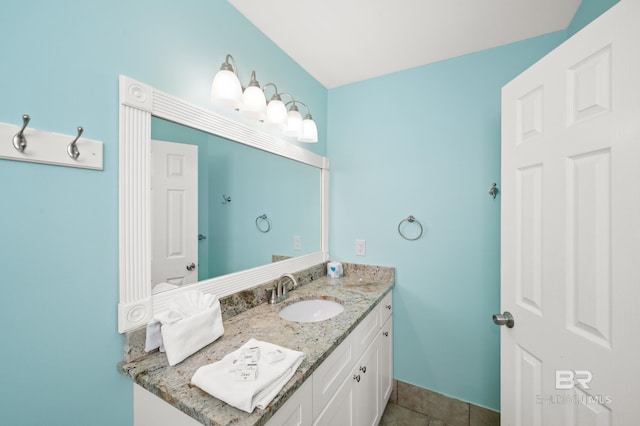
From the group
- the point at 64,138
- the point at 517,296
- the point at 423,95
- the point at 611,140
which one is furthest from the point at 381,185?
the point at 64,138

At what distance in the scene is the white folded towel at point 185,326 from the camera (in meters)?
0.83

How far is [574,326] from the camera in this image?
822 millimetres

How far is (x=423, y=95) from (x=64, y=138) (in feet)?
6.34

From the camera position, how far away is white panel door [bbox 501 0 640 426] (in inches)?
26.4

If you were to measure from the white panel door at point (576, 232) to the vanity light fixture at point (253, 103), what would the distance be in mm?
1081

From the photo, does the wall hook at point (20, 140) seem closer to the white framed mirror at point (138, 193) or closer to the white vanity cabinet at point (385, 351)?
the white framed mirror at point (138, 193)

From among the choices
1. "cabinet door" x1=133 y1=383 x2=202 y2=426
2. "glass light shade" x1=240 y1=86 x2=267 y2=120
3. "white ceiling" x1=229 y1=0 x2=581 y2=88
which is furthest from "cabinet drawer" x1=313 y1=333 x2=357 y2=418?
"white ceiling" x1=229 y1=0 x2=581 y2=88

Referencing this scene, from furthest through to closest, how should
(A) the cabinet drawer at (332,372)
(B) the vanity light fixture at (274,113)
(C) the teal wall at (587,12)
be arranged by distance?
(B) the vanity light fixture at (274,113)
(C) the teal wall at (587,12)
(A) the cabinet drawer at (332,372)

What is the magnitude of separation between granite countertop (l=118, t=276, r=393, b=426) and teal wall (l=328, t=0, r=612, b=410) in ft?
1.56

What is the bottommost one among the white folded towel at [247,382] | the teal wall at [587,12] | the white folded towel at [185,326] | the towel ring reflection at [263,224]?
the white folded towel at [247,382]

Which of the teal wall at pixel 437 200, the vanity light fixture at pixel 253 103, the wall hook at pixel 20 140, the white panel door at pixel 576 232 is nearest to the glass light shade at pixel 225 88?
the vanity light fixture at pixel 253 103

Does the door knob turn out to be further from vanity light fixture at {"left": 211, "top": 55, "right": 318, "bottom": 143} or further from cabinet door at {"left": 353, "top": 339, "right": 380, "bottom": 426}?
vanity light fixture at {"left": 211, "top": 55, "right": 318, "bottom": 143}

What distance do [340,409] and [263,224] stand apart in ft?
3.33

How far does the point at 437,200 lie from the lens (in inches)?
67.5
